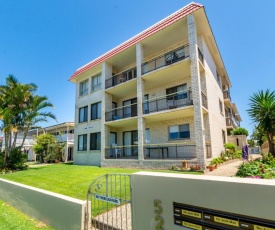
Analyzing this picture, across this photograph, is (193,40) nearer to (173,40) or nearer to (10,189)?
(173,40)

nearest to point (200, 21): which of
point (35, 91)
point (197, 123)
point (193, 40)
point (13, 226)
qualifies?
point (193, 40)

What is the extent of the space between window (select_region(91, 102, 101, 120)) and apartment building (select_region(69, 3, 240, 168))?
0.07ft

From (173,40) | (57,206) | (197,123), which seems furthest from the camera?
(173,40)

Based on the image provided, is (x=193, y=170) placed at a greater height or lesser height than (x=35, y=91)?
lesser

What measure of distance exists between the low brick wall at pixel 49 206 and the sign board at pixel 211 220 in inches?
115

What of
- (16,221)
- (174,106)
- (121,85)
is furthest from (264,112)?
(16,221)

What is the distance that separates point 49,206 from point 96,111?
47.4 ft

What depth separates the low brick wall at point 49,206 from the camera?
487 cm

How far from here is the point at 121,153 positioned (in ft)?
60.1

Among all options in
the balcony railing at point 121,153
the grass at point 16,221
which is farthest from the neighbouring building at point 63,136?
the grass at point 16,221

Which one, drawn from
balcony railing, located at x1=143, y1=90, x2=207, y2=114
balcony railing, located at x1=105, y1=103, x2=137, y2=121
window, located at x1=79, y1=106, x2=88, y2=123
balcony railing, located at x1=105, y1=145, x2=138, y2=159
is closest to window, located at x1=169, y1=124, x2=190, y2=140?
balcony railing, located at x1=143, y1=90, x2=207, y2=114

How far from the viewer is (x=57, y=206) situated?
550 cm

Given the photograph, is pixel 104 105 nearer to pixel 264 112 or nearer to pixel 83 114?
pixel 83 114

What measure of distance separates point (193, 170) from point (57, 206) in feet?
26.4
